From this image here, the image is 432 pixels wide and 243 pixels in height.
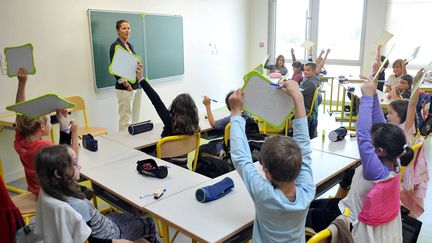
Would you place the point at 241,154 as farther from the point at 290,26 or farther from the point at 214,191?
the point at 290,26

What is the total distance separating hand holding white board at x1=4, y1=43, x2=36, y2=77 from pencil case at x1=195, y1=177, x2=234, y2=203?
211 cm

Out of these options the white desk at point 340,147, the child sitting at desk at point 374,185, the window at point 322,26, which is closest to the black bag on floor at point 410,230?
the child sitting at desk at point 374,185

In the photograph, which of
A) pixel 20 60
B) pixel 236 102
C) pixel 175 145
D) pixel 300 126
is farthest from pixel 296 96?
pixel 20 60

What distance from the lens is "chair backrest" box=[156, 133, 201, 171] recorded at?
2445 millimetres

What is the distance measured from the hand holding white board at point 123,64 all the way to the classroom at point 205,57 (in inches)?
20.6

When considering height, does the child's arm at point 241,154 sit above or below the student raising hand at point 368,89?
below

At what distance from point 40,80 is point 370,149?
12.0ft

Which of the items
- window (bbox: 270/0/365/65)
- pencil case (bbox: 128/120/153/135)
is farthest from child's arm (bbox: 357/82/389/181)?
window (bbox: 270/0/365/65)

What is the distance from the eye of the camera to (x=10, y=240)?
5.91ft

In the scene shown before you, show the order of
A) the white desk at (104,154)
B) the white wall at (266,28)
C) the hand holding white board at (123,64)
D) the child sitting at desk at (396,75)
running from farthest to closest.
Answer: the white wall at (266,28) < the child sitting at desk at (396,75) < the hand holding white board at (123,64) < the white desk at (104,154)

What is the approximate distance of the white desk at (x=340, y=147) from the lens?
2.50 metres

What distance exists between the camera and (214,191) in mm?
1777

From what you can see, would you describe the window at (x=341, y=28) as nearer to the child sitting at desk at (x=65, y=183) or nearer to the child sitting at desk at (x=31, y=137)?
the child sitting at desk at (x=31, y=137)

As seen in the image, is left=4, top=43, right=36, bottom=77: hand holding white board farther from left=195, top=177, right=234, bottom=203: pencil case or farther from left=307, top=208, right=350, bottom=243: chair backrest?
left=307, top=208, right=350, bottom=243: chair backrest
